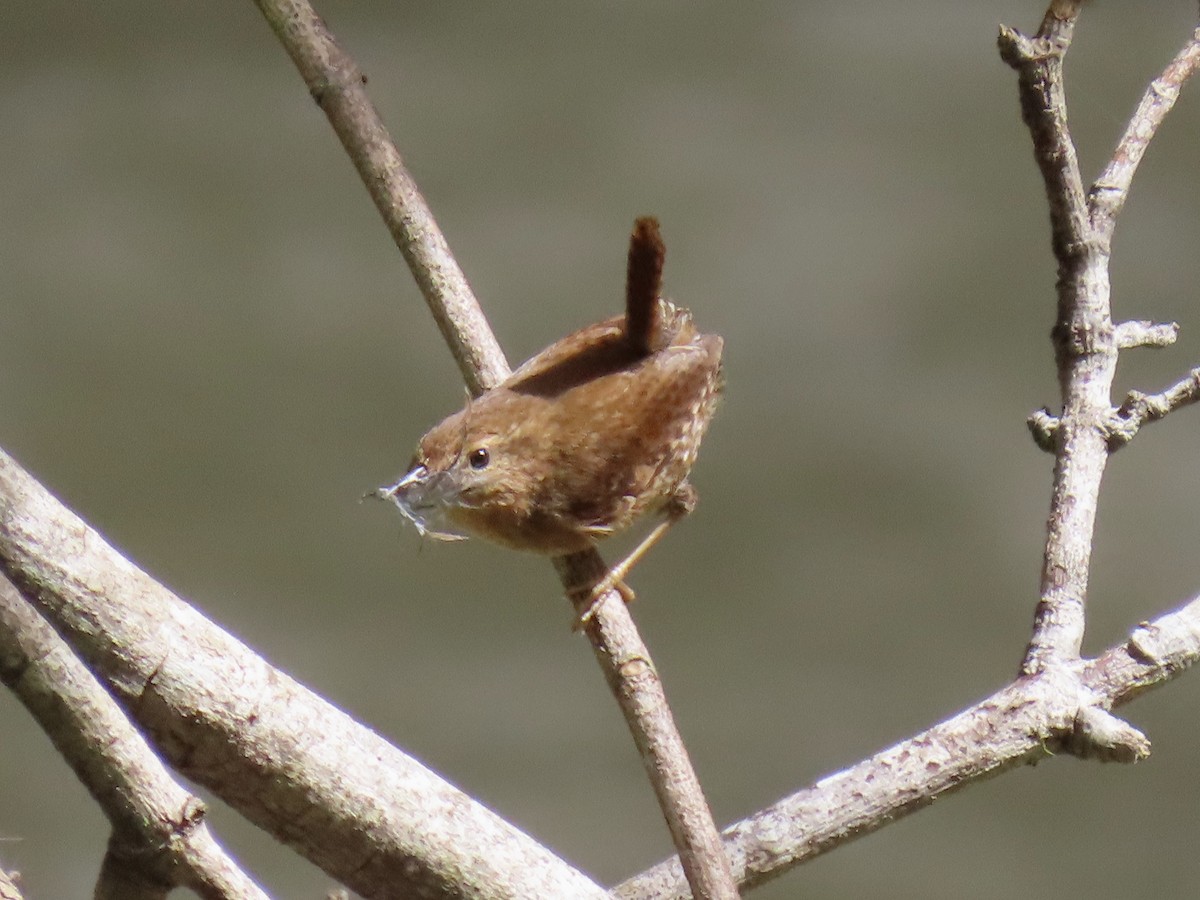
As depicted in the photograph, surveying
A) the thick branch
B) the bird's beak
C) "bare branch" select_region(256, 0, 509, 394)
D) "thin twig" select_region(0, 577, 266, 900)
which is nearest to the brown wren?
the bird's beak

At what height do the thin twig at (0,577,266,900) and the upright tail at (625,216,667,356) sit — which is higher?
the upright tail at (625,216,667,356)

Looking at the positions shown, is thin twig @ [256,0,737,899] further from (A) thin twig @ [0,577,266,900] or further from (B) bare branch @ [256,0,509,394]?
(A) thin twig @ [0,577,266,900]

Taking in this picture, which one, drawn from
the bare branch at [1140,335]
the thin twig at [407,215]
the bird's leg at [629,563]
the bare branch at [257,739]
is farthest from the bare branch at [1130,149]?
the bare branch at [257,739]

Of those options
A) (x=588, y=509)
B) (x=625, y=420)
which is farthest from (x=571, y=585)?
(x=625, y=420)

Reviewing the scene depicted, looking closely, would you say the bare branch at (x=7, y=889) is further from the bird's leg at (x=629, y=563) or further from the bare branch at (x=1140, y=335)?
the bare branch at (x=1140, y=335)

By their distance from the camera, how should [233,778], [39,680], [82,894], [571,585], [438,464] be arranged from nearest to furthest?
[39,680], [233,778], [438,464], [571,585], [82,894]

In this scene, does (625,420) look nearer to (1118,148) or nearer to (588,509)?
(588,509)

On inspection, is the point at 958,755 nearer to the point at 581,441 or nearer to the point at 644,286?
the point at 581,441
